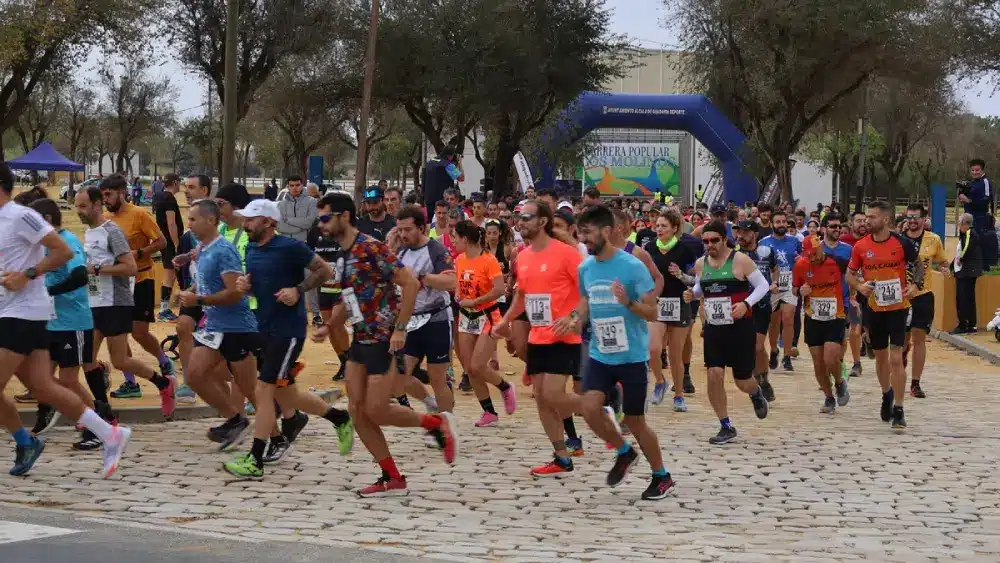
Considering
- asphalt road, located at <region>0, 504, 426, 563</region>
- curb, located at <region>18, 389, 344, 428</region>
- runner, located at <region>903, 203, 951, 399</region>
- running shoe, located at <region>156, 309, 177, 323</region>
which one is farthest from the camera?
running shoe, located at <region>156, 309, 177, 323</region>

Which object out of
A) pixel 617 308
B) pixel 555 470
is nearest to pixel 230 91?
pixel 555 470

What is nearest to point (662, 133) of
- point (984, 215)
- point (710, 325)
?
point (984, 215)

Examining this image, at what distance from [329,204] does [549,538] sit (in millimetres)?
2454

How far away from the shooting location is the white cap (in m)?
8.96

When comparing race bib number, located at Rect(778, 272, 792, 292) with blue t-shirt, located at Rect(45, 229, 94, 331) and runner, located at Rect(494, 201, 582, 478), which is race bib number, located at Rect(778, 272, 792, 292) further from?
blue t-shirt, located at Rect(45, 229, 94, 331)

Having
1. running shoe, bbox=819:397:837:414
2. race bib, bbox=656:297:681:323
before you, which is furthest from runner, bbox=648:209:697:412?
running shoe, bbox=819:397:837:414

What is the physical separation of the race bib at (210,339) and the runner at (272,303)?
663mm

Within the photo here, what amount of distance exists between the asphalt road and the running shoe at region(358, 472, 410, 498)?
1.56 meters

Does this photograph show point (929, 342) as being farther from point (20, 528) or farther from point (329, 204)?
point (20, 528)

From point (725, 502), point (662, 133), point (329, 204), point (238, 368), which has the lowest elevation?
point (725, 502)

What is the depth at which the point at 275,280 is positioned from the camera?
9078 millimetres

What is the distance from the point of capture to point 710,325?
11.5 meters

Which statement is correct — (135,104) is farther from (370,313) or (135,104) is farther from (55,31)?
(370,313)

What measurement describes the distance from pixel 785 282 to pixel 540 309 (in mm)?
6887
